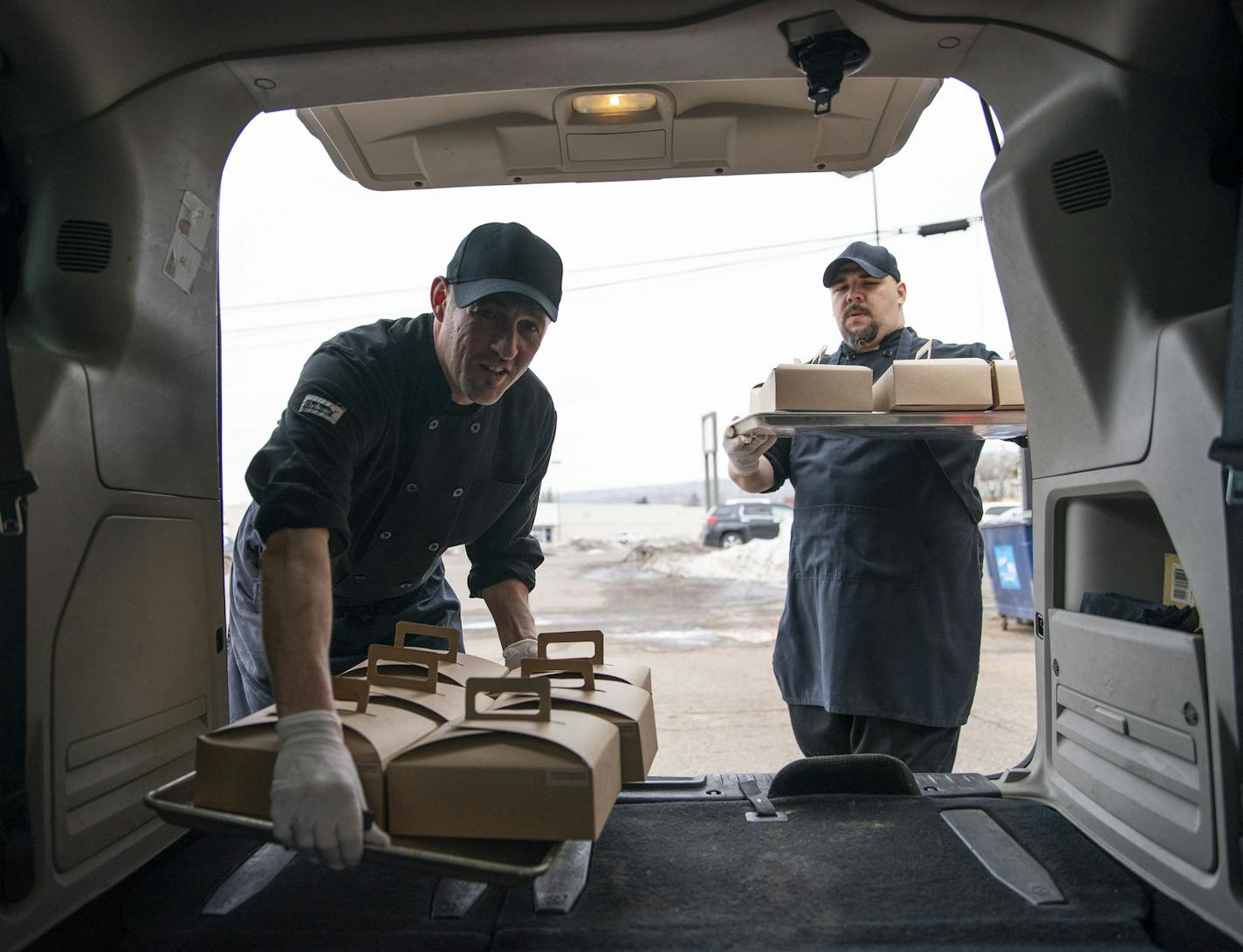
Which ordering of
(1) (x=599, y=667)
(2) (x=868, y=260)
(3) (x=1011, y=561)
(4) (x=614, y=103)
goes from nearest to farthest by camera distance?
(1) (x=599, y=667), (4) (x=614, y=103), (2) (x=868, y=260), (3) (x=1011, y=561)

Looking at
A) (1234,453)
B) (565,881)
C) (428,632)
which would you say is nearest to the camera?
(1234,453)

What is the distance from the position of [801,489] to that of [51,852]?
223cm

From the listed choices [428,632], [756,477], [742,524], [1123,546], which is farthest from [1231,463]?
[742,524]

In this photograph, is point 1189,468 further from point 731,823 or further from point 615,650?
point 615,650

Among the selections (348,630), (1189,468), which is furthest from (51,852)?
(1189,468)

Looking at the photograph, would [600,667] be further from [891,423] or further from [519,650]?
[891,423]

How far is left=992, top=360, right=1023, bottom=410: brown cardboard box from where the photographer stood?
2361mm

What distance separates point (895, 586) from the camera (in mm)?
2672

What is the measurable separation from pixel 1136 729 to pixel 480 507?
1596mm

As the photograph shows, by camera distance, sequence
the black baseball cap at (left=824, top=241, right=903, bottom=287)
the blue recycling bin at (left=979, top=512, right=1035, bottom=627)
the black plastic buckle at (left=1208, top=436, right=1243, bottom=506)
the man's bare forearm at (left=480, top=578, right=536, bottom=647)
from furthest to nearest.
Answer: the blue recycling bin at (left=979, top=512, right=1035, bottom=627), the black baseball cap at (left=824, top=241, right=903, bottom=287), the man's bare forearm at (left=480, top=578, right=536, bottom=647), the black plastic buckle at (left=1208, top=436, right=1243, bottom=506)

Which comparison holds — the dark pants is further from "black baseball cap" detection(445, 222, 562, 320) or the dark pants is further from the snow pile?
the snow pile

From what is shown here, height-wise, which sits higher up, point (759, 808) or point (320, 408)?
point (320, 408)

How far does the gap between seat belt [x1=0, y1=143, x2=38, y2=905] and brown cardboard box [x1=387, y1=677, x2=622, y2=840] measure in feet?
1.73

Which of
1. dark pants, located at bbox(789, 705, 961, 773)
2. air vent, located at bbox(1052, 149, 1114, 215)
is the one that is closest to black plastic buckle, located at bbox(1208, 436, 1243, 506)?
air vent, located at bbox(1052, 149, 1114, 215)
